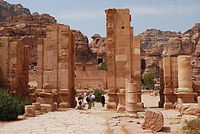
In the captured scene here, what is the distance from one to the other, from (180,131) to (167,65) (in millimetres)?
10835

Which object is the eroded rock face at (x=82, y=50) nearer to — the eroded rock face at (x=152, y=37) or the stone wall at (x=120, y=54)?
the stone wall at (x=120, y=54)

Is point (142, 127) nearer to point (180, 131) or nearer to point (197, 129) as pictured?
point (180, 131)

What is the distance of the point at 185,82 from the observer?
15609 millimetres

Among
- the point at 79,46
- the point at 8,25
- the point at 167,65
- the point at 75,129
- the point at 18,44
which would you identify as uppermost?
the point at 8,25

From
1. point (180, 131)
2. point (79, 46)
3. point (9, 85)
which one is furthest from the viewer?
point (79, 46)

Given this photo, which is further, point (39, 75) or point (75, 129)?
point (39, 75)

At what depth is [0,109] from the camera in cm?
1134

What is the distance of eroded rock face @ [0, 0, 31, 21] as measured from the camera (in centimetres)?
9875

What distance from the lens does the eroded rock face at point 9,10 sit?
3888 inches

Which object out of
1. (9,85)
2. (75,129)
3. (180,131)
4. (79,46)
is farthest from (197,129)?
(79,46)

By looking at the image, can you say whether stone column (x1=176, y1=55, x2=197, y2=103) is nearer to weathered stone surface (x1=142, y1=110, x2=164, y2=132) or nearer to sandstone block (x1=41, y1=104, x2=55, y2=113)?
sandstone block (x1=41, y1=104, x2=55, y2=113)

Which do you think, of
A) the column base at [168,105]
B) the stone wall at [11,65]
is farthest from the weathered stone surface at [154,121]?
the stone wall at [11,65]

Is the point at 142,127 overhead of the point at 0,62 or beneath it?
beneath

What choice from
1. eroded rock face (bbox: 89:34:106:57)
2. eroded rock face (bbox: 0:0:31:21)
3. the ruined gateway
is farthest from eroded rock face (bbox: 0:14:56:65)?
the ruined gateway
